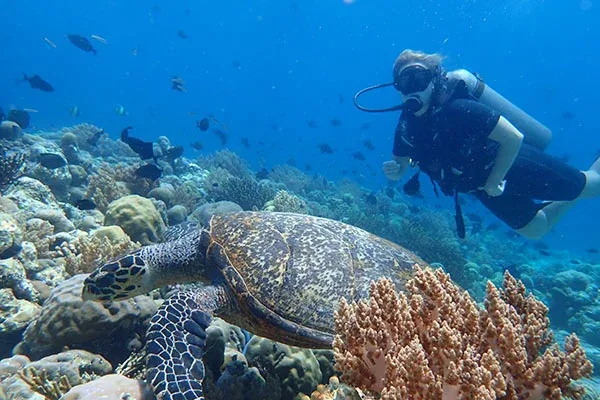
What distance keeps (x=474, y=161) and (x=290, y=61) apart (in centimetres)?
12975

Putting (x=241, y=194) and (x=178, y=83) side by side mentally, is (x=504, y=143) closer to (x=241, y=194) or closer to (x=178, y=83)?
(x=241, y=194)

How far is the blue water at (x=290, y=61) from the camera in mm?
93250

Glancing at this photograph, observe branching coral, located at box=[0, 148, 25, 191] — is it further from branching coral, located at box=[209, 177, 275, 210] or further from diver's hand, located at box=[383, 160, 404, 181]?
diver's hand, located at box=[383, 160, 404, 181]

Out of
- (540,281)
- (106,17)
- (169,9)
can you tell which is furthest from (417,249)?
(106,17)

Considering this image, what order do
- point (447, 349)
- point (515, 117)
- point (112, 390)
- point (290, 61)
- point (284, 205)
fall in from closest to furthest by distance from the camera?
point (447, 349) < point (112, 390) < point (515, 117) < point (284, 205) < point (290, 61)

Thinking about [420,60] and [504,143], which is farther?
[420,60]

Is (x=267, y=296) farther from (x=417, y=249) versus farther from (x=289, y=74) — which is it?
(x=289, y=74)

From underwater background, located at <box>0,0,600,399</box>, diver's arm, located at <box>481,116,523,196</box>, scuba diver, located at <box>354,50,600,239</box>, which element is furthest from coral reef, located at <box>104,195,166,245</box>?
diver's arm, located at <box>481,116,523,196</box>

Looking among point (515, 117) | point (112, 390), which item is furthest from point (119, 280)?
point (515, 117)

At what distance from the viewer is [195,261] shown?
3.78 meters

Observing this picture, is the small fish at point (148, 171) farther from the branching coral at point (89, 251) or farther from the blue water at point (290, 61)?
the blue water at point (290, 61)

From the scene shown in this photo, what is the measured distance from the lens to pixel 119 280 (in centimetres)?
341

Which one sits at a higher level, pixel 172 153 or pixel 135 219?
pixel 172 153

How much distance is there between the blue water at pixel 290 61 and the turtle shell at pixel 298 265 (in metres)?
73.3
